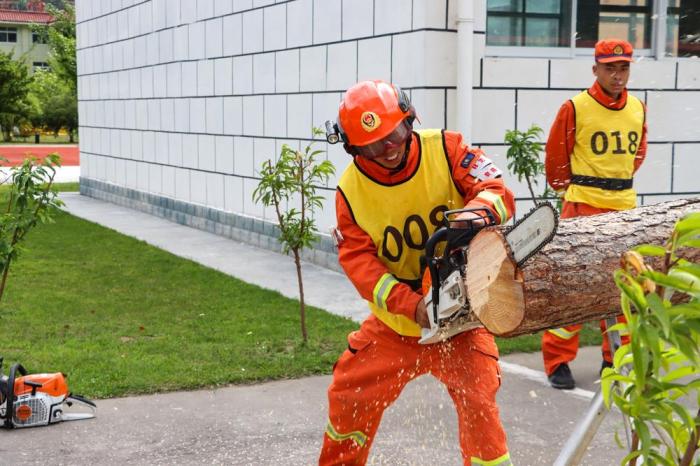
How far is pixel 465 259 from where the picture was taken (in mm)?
3373

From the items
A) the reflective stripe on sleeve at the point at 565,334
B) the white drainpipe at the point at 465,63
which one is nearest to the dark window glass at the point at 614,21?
the white drainpipe at the point at 465,63

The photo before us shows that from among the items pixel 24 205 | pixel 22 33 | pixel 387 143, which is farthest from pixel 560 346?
pixel 22 33

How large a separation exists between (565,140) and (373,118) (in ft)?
9.81

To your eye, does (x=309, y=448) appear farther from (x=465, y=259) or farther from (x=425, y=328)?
(x=465, y=259)

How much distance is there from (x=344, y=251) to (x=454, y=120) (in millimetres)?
4959

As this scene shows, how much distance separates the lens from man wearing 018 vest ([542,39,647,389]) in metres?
6.11

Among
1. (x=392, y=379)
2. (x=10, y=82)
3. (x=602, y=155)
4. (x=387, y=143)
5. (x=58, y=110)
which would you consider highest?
(x=10, y=82)

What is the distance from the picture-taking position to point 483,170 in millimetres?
3789

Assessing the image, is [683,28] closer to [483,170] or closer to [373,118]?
[483,170]

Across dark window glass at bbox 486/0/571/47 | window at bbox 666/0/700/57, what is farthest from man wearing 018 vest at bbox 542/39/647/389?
→ window at bbox 666/0/700/57

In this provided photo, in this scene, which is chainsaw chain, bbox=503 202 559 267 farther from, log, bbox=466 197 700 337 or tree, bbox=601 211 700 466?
tree, bbox=601 211 700 466

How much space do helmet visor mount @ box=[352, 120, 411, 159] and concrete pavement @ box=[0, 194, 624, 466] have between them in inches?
74.3

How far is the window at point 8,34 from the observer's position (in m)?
84.1

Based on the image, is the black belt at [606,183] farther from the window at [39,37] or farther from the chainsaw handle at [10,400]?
the window at [39,37]
